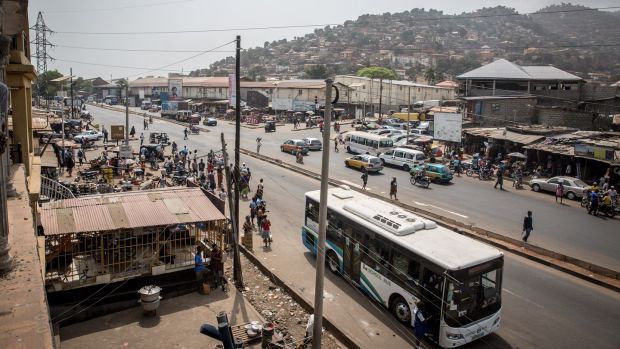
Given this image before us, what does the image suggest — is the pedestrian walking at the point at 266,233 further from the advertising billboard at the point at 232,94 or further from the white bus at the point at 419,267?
the advertising billboard at the point at 232,94

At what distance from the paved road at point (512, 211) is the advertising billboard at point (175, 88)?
204 feet

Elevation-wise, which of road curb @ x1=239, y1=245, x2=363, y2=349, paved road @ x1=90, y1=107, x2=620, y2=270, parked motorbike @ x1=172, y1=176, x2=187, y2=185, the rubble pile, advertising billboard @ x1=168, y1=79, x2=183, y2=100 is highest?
advertising billboard @ x1=168, y1=79, x2=183, y2=100

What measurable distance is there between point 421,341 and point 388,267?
7.33 ft

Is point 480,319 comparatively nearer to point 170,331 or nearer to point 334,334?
point 334,334

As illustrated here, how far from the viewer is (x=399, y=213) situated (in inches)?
524

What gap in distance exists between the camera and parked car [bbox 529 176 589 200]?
2641cm

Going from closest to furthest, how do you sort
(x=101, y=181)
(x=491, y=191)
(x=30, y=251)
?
(x=30, y=251), (x=101, y=181), (x=491, y=191)

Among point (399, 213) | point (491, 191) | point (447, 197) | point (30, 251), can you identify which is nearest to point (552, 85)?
point (491, 191)

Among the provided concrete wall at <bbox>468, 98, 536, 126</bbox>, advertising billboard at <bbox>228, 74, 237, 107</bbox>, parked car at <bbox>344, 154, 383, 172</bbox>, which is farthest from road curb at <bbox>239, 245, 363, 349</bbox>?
concrete wall at <bbox>468, 98, 536, 126</bbox>

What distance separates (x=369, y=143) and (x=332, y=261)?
2546cm

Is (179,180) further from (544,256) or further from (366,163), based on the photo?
(544,256)

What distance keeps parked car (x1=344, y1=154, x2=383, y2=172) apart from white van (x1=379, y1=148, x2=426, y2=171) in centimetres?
220

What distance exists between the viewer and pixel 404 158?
35156 millimetres

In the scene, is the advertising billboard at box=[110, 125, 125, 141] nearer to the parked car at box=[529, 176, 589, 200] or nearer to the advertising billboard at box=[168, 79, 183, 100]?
the parked car at box=[529, 176, 589, 200]
